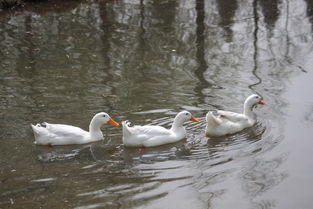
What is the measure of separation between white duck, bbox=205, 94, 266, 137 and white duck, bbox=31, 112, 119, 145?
1674 millimetres

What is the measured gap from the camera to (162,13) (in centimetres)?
1784

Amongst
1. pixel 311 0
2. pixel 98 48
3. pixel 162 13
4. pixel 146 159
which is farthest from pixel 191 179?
pixel 311 0

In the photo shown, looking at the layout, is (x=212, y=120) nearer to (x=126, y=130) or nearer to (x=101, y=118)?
(x=126, y=130)

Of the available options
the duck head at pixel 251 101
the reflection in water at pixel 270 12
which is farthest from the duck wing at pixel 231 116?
the reflection in water at pixel 270 12

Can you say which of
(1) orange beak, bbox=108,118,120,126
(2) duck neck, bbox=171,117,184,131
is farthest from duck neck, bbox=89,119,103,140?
(2) duck neck, bbox=171,117,184,131

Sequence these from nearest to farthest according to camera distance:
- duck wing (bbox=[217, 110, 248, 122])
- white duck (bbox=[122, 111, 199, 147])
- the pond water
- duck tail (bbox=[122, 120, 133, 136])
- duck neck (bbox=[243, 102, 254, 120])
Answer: the pond water → duck tail (bbox=[122, 120, 133, 136]) → white duck (bbox=[122, 111, 199, 147]) → duck wing (bbox=[217, 110, 248, 122]) → duck neck (bbox=[243, 102, 254, 120])

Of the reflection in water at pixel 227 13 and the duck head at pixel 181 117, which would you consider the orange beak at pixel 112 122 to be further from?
the reflection in water at pixel 227 13

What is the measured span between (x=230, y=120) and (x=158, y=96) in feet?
6.13

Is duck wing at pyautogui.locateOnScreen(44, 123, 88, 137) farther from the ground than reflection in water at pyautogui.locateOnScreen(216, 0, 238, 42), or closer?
closer

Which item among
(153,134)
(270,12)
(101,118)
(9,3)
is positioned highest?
(9,3)

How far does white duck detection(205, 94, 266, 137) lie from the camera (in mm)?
9250

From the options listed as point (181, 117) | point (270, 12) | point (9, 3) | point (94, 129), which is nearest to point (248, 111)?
point (181, 117)

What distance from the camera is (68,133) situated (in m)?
9.09

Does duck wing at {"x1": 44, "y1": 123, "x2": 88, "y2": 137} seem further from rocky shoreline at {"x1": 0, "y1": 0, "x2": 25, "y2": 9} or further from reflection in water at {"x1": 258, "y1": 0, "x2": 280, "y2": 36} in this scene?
rocky shoreline at {"x1": 0, "y1": 0, "x2": 25, "y2": 9}
